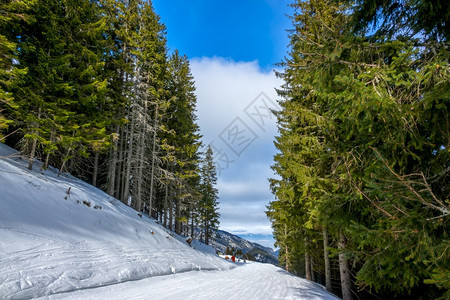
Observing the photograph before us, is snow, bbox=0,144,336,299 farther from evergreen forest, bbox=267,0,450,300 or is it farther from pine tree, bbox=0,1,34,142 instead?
pine tree, bbox=0,1,34,142

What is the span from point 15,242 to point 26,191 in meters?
2.75

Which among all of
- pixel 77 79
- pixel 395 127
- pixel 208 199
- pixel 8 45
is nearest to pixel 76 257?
pixel 8 45

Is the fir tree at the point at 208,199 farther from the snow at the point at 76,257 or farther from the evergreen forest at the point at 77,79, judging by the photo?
the snow at the point at 76,257

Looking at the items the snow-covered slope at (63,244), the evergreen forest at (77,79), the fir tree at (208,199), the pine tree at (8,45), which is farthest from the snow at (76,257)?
the fir tree at (208,199)

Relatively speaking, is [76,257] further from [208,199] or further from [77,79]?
[208,199]

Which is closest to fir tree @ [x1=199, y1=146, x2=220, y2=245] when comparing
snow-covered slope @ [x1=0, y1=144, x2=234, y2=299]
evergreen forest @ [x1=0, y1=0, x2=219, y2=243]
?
evergreen forest @ [x1=0, y1=0, x2=219, y2=243]

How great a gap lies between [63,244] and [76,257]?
26.0 inches

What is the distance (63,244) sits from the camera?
19.4 feet

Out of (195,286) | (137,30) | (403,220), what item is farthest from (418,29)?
(137,30)

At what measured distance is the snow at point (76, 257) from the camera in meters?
4.47

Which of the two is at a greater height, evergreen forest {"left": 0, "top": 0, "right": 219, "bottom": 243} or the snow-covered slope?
evergreen forest {"left": 0, "top": 0, "right": 219, "bottom": 243}

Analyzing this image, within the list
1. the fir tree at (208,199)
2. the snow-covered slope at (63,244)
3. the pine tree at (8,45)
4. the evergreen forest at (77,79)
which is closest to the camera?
the snow-covered slope at (63,244)

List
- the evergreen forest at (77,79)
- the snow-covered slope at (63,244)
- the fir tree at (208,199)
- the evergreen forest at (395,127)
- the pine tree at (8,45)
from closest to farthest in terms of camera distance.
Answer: the evergreen forest at (395,127), the snow-covered slope at (63,244), the pine tree at (8,45), the evergreen forest at (77,79), the fir tree at (208,199)

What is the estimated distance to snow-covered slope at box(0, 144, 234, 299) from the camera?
4449 mm
